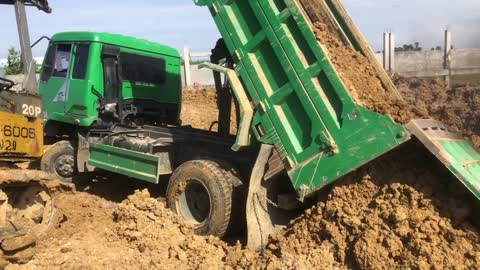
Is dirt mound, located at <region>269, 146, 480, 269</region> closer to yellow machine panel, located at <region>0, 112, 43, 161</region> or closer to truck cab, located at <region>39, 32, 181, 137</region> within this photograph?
yellow machine panel, located at <region>0, 112, 43, 161</region>

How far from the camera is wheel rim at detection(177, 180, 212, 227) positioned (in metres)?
5.69

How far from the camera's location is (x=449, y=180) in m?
4.05

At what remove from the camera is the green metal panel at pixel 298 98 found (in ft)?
14.1

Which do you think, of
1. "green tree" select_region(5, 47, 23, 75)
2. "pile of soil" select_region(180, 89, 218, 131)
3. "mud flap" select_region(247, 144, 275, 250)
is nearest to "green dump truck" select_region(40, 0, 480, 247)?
"mud flap" select_region(247, 144, 275, 250)

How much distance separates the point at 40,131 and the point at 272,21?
279cm

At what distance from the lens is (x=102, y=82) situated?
7316 mm

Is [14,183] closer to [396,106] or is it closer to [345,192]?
[345,192]

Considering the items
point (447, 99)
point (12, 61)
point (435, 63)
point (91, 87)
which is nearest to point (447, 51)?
point (435, 63)

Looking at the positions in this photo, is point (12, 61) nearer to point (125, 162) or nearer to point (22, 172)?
point (125, 162)

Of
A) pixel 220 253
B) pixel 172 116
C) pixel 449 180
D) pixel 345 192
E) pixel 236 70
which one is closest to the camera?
pixel 449 180

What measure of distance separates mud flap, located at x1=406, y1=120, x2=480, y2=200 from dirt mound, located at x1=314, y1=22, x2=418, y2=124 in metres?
0.16

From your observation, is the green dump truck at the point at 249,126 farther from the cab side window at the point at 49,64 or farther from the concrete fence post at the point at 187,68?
the concrete fence post at the point at 187,68

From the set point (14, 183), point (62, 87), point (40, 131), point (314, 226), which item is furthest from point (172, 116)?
point (314, 226)

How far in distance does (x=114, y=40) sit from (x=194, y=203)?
306 cm
